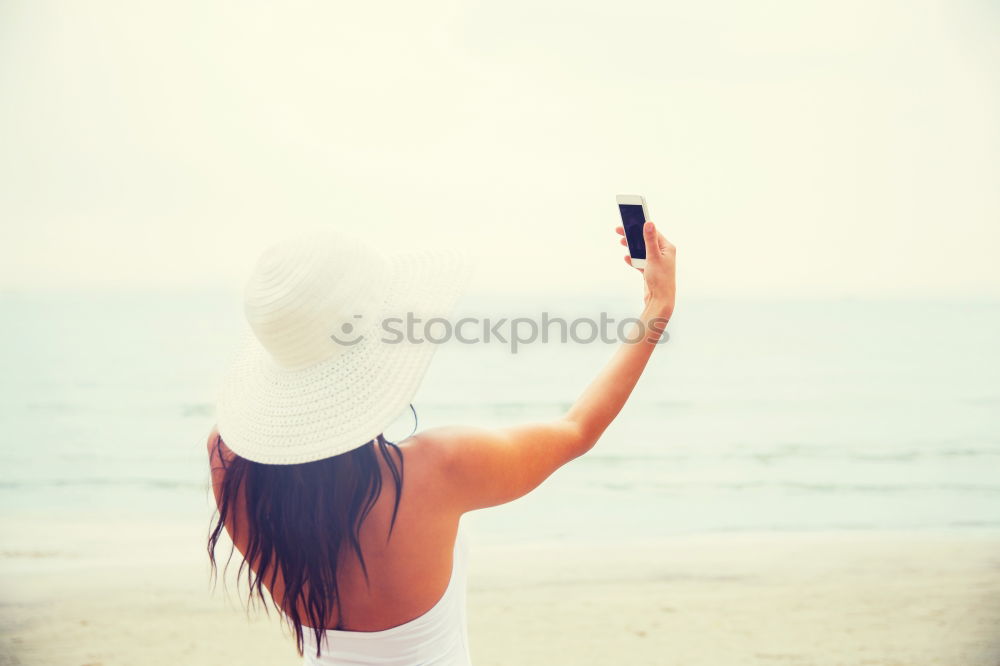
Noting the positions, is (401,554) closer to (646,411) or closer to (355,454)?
(355,454)

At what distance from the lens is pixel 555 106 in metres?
13.4

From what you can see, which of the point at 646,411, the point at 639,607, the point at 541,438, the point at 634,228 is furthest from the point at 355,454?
the point at 646,411

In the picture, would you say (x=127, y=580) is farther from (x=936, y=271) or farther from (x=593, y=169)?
(x=936, y=271)

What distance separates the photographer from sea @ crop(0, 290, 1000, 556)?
5684 millimetres

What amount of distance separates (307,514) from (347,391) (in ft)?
0.52

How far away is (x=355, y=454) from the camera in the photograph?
860mm

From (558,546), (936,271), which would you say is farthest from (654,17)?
(558,546)

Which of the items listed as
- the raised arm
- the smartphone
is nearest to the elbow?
the raised arm

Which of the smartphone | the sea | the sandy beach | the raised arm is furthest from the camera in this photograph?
the sea

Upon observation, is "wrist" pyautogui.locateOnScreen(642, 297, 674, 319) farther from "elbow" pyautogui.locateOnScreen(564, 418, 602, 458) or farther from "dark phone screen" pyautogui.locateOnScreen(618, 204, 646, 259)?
"dark phone screen" pyautogui.locateOnScreen(618, 204, 646, 259)

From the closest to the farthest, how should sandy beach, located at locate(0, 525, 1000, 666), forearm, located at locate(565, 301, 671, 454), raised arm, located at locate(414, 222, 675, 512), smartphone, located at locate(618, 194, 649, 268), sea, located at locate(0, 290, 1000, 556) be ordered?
raised arm, located at locate(414, 222, 675, 512)
forearm, located at locate(565, 301, 671, 454)
smartphone, located at locate(618, 194, 649, 268)
sandy beach, located at locate(0, 525, 1000, 666)
sea, located at locate(0, 290, 1000, 556)

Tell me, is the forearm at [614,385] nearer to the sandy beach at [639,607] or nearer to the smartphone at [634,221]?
the smartphone at [634,221]

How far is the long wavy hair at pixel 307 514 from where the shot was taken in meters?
0.85

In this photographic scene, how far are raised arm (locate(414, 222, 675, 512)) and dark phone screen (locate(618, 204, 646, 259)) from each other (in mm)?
282
